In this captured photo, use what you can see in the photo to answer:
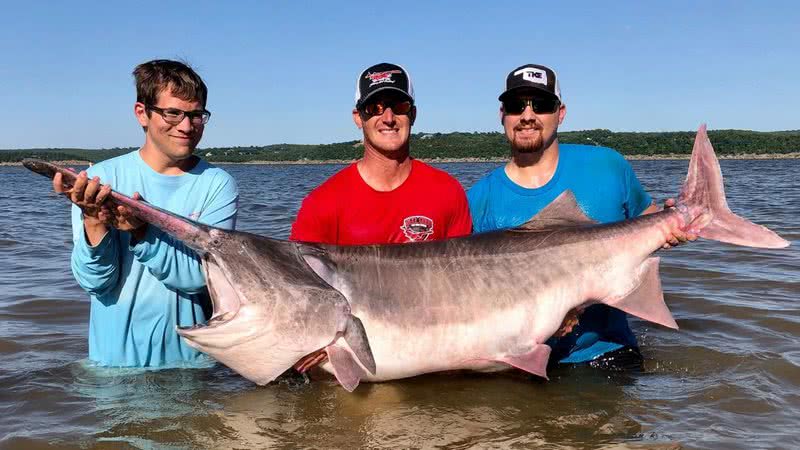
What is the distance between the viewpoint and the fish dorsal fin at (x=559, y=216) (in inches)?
204

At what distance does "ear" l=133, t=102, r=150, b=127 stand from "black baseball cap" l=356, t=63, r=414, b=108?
1.55 metres

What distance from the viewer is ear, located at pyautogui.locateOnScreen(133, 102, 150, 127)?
4.92 meters

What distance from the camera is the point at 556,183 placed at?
568 cm

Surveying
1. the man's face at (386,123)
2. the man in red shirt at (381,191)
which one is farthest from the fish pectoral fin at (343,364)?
the man's face at (386,123)

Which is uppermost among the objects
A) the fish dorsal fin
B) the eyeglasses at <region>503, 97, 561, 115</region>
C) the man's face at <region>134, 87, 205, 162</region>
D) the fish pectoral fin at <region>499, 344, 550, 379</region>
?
the eyeglasses at <region>503, 97, 561, 115</region>

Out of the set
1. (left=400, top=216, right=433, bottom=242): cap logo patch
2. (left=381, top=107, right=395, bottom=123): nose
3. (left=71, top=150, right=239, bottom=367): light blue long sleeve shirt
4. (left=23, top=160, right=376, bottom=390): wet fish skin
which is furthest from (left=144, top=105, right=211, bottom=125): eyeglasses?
(left=400, top=216, right=433, bottom=242): cap logo patch

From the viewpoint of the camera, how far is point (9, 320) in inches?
322

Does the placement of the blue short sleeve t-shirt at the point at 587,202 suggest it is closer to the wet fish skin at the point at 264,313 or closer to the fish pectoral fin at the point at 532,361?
the fish pectoral fin at the point at 532,361

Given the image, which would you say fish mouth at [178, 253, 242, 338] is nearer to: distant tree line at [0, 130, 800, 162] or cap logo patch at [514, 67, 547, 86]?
cap logo patch at [514, 67, 547, 86]

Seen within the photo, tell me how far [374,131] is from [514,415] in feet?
7.62

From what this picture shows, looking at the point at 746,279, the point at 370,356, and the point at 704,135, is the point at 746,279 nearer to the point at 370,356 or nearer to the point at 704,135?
the point at 704,135

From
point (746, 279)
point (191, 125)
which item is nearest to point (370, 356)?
point (191, 125)

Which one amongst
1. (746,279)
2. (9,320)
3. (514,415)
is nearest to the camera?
(514,415)

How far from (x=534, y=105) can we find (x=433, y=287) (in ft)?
6.30
